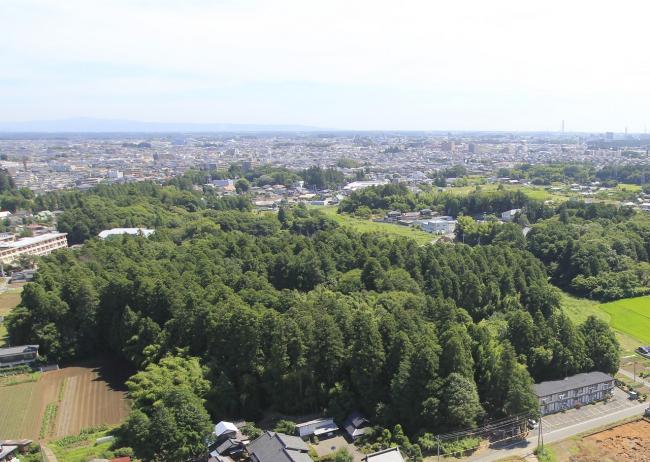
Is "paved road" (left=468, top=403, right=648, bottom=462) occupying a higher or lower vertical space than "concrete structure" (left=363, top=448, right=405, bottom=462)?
lower

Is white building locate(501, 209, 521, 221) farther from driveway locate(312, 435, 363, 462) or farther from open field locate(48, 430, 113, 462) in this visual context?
open field locate(48, 430, 113, 462)

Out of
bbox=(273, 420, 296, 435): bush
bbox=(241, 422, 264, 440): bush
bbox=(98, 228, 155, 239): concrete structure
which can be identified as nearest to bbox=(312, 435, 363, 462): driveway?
bbox=(273, 420, 296, 435): bush

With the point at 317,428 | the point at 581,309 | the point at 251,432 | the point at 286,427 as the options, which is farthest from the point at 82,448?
the point at 581,309

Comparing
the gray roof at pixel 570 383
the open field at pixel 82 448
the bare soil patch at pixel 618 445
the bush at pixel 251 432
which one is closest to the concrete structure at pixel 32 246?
the open field at pixel 82 448

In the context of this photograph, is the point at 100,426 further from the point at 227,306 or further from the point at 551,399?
the point at 551,399

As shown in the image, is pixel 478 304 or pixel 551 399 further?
pixel 478 304

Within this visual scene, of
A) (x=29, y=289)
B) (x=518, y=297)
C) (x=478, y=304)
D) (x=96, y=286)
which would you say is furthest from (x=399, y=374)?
(x=29, y=289)

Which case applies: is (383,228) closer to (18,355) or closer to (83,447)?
(18,355)
